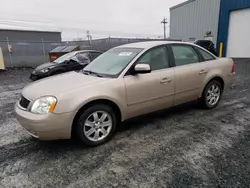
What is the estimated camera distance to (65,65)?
8.28 metres

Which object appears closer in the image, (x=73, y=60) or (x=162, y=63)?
(x=162, y=63)

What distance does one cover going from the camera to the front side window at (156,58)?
3.68 meters

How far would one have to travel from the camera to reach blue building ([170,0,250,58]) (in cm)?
1552

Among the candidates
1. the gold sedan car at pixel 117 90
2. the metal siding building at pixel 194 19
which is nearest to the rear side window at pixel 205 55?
the gold sedan car at pixel 117 90

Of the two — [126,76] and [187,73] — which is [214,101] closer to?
[187,73]

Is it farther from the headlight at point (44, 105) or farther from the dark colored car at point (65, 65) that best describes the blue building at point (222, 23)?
the headlight at point (44, 105)

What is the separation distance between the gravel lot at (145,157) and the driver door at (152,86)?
43 cm

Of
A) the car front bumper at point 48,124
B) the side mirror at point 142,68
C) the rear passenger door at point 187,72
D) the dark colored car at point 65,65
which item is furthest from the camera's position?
the dark colored car at point 65,65

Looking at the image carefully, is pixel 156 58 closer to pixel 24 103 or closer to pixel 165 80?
pixel 165 80

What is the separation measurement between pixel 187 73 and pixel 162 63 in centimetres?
59

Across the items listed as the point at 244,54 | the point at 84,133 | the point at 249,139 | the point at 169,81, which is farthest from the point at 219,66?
the point at 244,54

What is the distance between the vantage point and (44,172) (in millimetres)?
2576

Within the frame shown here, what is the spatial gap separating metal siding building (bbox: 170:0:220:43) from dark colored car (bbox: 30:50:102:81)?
13577 mm

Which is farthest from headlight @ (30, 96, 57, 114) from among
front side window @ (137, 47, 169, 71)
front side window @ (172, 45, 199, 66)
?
front side window @ (172, 45, 199, 66)
